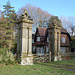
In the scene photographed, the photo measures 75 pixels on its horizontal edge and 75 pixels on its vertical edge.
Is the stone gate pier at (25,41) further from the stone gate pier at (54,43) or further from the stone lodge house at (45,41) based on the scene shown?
the stone lodge house at (45,41)

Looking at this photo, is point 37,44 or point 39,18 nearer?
point 37,44

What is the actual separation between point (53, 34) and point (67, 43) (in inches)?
631

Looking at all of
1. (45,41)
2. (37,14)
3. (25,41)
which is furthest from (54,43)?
(37,14)

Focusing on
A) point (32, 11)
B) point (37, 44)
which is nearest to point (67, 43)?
point (37, 44)

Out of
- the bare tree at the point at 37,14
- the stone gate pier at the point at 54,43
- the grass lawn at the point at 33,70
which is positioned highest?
the bare tree at the point at 37,14

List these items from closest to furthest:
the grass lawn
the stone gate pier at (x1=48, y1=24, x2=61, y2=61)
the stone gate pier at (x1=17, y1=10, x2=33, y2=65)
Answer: the grass lawn < the stone gate pier at (x1=17, y1=10, x2=33, y2=65) < the stone gate pier at (x1=48, y1=24, x2=61, y2=61)

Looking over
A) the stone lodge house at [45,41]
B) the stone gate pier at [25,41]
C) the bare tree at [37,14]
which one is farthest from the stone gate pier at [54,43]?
the bare tree at [37,14]

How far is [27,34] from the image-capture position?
11.1 metres

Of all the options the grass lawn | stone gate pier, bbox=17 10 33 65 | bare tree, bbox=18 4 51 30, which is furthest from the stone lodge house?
the grass lawn

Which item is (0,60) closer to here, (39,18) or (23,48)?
(23,48)

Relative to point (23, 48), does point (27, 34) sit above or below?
above

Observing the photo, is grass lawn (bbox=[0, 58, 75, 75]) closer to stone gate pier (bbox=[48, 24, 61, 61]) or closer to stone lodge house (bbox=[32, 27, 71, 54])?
stone gate pier (bbox=[48, 24, 61, 61])

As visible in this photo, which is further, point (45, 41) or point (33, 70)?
point (45, 41)

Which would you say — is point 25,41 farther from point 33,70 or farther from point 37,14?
point 37,14
